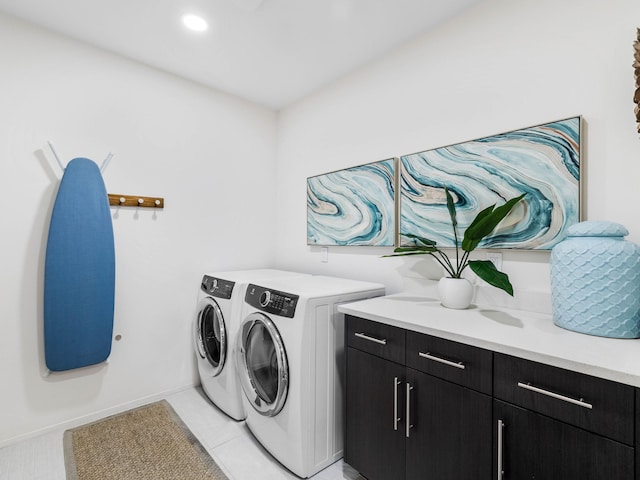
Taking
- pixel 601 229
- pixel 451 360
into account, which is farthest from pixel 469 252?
pixel 451 360

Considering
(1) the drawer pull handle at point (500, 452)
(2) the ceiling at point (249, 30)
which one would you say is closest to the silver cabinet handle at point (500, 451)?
(1) the drawer pull handle at point (500, 452)

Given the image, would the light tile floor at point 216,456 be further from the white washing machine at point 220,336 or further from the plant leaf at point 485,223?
the plant leaf at point 485,223

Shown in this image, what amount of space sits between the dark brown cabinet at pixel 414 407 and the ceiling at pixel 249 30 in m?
1.74

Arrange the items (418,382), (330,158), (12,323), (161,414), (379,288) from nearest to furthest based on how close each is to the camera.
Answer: (418,382)
(12,323)
(379,288)
(161,414)
(330,158)

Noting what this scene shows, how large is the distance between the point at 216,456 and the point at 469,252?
5.89ft

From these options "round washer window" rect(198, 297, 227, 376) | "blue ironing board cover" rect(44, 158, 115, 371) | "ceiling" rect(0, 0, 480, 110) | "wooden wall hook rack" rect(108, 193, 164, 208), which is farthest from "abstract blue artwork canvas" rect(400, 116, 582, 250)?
"blue ironing board cover" rect(44, 158, 115, 371)

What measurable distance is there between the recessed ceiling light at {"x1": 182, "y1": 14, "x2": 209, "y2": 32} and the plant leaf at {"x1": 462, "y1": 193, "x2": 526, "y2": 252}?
193 centimetres

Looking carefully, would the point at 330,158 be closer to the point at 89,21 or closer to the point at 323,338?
the point at 323,338

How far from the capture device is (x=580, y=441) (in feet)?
2.96

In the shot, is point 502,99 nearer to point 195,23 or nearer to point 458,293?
point 458,293

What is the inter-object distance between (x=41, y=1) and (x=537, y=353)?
2871 millimetres

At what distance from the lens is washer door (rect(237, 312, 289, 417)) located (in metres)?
1.68

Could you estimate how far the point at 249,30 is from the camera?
1.98 m

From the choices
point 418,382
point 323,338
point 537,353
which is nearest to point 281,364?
point 323,338
